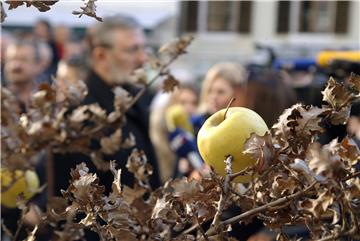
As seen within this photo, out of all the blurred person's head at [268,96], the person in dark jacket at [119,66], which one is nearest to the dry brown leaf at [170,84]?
the blurred person's head at [268,96]

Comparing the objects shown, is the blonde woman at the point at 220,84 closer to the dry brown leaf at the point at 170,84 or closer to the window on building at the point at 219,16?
the dry brown leaf at the point at 170,84

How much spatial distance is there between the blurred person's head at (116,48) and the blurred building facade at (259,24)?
1182 centimetres

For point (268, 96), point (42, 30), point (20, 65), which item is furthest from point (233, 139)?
point (42, 30)

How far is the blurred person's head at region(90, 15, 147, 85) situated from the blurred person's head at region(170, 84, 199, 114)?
2.13 metres

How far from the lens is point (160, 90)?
1.98 m

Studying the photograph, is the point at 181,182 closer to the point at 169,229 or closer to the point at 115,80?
the point at 169,229

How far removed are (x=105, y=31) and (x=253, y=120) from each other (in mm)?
2026

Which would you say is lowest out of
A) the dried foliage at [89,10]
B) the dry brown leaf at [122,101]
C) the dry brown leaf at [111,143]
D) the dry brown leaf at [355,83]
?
the dry brown leaf at [111,143]

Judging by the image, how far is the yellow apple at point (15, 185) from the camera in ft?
4.77

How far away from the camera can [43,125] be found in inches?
63.8

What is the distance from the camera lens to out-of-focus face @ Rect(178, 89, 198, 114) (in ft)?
17.1

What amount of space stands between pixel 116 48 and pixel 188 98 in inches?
95.9

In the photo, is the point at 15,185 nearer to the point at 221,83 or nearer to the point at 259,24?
the point at 221,83

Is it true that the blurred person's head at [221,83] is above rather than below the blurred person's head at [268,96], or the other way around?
below
